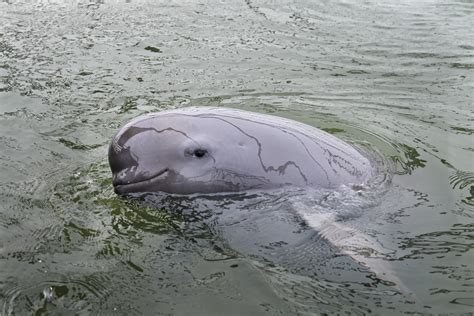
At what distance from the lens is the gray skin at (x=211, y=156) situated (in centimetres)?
486

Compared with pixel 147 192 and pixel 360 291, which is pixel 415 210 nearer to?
pixel 360 291

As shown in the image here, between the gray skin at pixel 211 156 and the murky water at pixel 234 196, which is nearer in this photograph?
the murky water at pixel 234 196

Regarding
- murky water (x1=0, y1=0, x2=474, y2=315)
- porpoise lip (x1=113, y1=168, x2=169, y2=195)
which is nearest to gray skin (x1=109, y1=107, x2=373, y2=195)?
porpoise lip (x1=113, y1=168, x2=169, y2=195)

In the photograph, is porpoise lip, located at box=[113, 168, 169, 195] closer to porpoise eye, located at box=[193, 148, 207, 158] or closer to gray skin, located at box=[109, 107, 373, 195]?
gray skin, located at box=[109, 107, 373, 195]

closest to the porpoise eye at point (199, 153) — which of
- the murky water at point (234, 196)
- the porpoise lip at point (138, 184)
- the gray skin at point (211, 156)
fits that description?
the gray skin at point (211, 156)

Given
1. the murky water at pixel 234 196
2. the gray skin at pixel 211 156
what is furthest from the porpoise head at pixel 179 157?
the murky water at pixel 234 196

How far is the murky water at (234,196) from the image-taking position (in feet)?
14.0

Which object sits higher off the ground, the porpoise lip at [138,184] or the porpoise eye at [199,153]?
the porpoise eye at [199,153]

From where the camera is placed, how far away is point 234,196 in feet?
16.4

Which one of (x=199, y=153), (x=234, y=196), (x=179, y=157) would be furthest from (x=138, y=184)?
(x=234, y=196)

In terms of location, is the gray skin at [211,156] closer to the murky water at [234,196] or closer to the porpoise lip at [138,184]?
the porpoise lip at [138,184]

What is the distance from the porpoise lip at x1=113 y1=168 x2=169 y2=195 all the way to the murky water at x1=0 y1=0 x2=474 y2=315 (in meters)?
0.21

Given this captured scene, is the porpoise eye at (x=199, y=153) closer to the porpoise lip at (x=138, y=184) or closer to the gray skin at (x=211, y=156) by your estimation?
the gray skin at (x=211, y=156)

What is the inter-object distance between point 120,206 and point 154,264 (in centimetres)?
88
